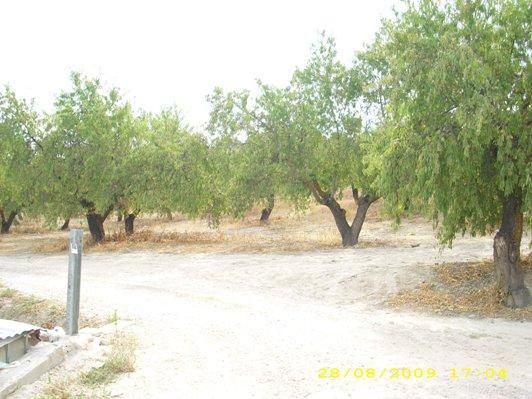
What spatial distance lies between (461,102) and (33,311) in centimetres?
873

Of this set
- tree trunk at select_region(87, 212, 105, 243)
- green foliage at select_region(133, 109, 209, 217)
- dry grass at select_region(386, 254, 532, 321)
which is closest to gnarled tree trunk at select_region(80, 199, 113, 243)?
tree trunk at select_region(87, 212, 105, 243)

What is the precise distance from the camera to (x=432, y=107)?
9.20m

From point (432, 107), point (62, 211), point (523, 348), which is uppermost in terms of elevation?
point (432, 107)

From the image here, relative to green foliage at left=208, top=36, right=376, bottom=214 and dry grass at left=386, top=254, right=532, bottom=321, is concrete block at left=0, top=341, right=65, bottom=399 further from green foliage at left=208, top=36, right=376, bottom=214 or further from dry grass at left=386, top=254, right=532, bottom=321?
green foliage at left=208, top=36, right=376, bottom=214

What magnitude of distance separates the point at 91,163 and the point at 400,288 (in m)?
15.1

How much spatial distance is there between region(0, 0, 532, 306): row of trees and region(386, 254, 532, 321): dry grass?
40cm

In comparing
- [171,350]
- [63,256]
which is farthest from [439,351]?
[63,256]

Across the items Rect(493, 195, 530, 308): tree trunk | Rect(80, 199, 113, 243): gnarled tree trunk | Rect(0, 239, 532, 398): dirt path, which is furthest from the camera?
Rect(80, 199, 113, 243): gnarled tree trunk

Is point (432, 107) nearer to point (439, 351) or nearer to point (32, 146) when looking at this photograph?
point (439, 351)

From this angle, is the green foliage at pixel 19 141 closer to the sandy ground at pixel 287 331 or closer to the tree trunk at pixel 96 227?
the tree trunk at pixel 96 227

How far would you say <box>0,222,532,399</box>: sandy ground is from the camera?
5509 mm

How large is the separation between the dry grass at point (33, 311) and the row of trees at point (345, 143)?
21.6ft

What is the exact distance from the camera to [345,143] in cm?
1964

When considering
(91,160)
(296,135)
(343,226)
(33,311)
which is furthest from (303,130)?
(33,311)
